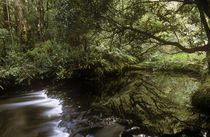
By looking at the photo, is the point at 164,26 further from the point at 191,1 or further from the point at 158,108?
the point at 158,108

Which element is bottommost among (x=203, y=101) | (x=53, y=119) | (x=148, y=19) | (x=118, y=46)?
(x=53, y=119)

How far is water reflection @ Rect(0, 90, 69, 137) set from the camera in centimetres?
273

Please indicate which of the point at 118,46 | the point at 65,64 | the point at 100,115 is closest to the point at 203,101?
the point at 100,115

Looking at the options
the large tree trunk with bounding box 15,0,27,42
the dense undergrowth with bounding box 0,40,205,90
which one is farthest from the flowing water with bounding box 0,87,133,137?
the large tree trunk with bounding box 15,0,27,42

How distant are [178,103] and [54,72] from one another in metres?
5.44

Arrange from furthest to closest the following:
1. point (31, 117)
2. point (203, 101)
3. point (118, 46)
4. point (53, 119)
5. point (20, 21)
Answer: point (20, 21) < point (118, 46) < point (31, 117) < point (53, 119) < point (203, 101)

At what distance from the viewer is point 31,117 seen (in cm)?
343

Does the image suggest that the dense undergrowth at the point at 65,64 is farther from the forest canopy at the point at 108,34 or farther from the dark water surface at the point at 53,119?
the dark water surface at the point at 53,119

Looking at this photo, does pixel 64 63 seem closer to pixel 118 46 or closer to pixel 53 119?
pixel 118 46

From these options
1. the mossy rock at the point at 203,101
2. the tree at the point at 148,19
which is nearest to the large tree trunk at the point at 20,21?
the tree at the point at 148,19

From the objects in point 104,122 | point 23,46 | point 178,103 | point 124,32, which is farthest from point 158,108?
point 23,46

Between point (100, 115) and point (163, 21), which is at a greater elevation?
point (163, 21)

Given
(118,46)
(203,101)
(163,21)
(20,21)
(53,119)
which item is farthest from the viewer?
(20,21)

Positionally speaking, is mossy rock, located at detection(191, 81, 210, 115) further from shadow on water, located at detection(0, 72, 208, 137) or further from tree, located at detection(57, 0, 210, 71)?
tree, located at detection(57, 0, 210, 71)
